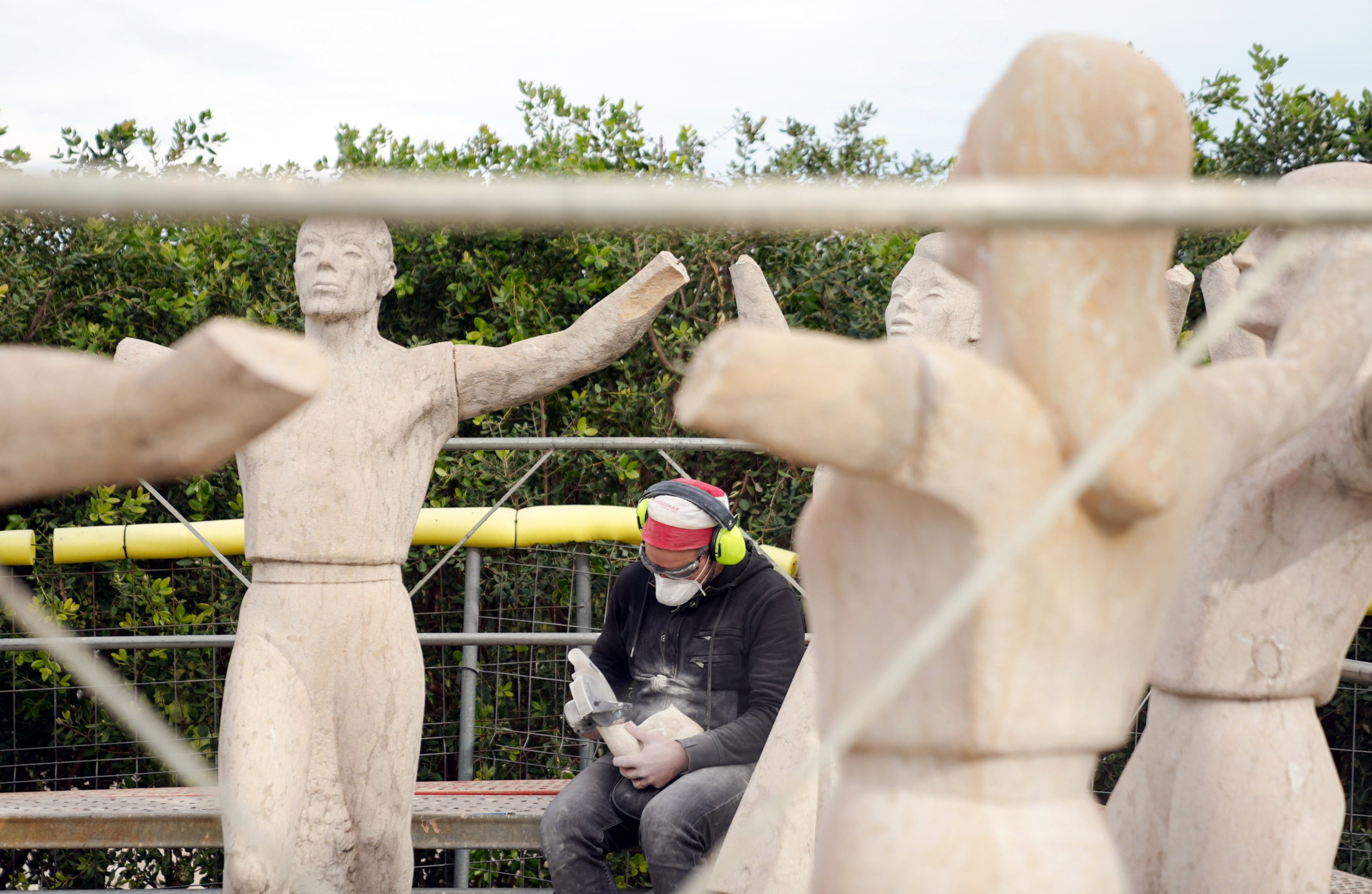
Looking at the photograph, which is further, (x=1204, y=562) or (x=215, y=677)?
(x=215, y=677)

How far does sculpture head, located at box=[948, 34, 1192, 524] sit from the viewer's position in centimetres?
145

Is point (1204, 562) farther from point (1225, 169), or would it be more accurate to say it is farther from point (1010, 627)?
Answer: point (1225, 169)

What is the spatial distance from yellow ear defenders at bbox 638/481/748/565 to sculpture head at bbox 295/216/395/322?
968 mm

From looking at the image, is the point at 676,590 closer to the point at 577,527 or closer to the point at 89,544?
the point at 577,527

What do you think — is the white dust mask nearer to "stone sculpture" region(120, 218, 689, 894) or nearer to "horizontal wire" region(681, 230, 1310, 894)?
"stone sculpture" region(120, 218, 689, 894)

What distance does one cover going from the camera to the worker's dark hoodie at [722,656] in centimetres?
366

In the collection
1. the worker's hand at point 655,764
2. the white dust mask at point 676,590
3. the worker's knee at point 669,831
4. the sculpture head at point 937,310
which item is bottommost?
the worker's knee at point 669,831

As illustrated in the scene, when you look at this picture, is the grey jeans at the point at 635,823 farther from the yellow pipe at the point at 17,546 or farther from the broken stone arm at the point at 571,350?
the yellow pipe at the point at 17,546

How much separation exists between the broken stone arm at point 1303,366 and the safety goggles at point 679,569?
2143 millimetres

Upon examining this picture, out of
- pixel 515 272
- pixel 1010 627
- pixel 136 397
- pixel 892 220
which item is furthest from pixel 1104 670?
pixel 515 272

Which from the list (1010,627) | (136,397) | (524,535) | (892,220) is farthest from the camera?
(524,535)

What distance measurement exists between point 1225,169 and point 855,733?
482 cm

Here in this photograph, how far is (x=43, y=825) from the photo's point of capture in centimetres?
412

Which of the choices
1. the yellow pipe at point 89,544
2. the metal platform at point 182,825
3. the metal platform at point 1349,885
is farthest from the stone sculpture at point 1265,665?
the yellow pipe at point 89,544
